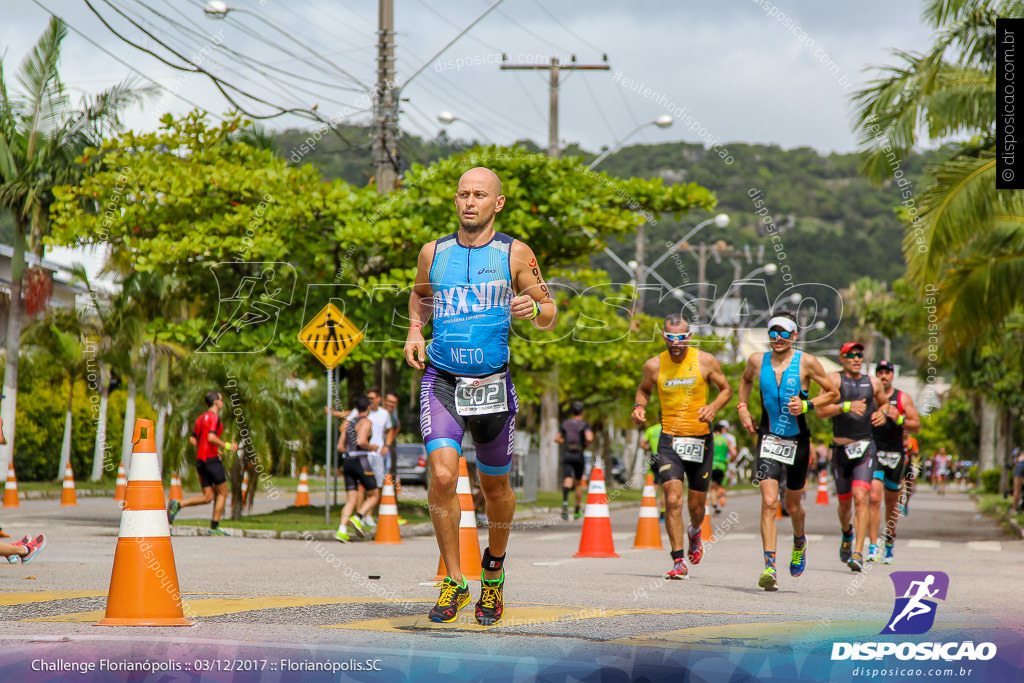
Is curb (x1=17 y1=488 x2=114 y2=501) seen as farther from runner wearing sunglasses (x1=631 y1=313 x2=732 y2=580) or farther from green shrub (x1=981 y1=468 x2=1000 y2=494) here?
green shrub (x1=981 y1=468 x2=1000 y2=494)

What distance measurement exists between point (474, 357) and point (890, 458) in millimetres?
8029

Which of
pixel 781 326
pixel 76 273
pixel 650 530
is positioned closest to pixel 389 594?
pixel 781 326

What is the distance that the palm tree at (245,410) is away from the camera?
17609 millimetres

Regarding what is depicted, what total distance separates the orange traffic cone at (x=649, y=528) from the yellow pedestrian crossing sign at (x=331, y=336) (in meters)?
4.35

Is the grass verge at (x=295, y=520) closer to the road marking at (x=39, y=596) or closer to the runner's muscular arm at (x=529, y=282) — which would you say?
the road marking at (x=39, y=596)

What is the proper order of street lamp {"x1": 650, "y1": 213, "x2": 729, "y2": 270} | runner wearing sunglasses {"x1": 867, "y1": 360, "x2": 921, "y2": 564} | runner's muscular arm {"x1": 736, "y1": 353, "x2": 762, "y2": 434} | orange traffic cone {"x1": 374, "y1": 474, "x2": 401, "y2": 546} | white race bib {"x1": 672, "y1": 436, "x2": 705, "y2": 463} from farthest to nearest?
street lamp {"x1": 650, "y1": 213, "x2": 729, "y2": 270} → orange traffic cone {"x1": 374, "y1": 474, "x2": 401, "y2": 546} → runner wearing sunglasses {"x1": 867, "y1": 360, "x2": 921, "y2": 564} → white race bib {"x1": 672, "y1": 436, "x2": 705, "y2": 463} → runner's muscular arm {"x1": 736, "y1": 353, "x2": 762, "y2": 434}

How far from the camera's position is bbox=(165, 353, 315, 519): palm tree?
17.6m

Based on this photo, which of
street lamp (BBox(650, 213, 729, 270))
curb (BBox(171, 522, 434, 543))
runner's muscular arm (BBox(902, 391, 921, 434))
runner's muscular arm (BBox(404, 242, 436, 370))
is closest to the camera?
runner's muscular arm (BBox(404, 242, 436, 370))

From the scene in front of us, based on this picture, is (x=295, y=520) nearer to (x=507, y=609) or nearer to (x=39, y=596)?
(x=39, y=596)

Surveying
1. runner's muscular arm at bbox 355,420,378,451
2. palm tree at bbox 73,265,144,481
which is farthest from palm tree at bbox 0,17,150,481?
runner's muscular arm at bbox 355,420,378,451

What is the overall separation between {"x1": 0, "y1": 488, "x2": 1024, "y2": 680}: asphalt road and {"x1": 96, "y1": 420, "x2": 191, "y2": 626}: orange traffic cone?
0.48 ft

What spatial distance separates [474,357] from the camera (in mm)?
5914

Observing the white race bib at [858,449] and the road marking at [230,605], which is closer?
the road marking at [230,605]

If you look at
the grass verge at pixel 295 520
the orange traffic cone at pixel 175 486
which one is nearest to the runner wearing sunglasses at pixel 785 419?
the grass verge at pixel 295 520
